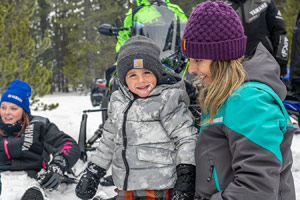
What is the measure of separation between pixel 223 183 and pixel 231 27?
0.77 meters

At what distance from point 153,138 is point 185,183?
0.39 meters

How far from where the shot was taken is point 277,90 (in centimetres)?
158

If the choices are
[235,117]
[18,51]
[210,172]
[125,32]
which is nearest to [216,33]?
[235,117]

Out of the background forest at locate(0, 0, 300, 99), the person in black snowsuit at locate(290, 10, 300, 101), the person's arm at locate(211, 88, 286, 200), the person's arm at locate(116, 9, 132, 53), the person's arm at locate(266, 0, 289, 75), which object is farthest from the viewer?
the background forest at locate(0, 0, 300, 99)

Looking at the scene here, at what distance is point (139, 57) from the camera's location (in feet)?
7.61

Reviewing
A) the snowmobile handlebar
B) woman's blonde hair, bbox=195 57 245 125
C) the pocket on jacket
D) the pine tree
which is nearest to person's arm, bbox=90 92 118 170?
the pocket on jacket

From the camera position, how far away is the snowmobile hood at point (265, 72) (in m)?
1.56

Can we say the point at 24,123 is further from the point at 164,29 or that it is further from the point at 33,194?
the point at 164,29

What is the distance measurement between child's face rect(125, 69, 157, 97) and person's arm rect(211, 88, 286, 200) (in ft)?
3.12

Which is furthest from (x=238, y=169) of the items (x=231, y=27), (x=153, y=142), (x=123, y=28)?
(x=123, y=28)

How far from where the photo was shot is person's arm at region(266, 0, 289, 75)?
4066 mm

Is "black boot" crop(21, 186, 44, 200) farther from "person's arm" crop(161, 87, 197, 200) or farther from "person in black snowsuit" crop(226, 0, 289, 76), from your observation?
"person in black snowsuit" crop(226, 0, 289, 76)

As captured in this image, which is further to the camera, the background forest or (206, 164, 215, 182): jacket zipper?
the background forest

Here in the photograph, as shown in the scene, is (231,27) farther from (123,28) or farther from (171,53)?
(123,28)
